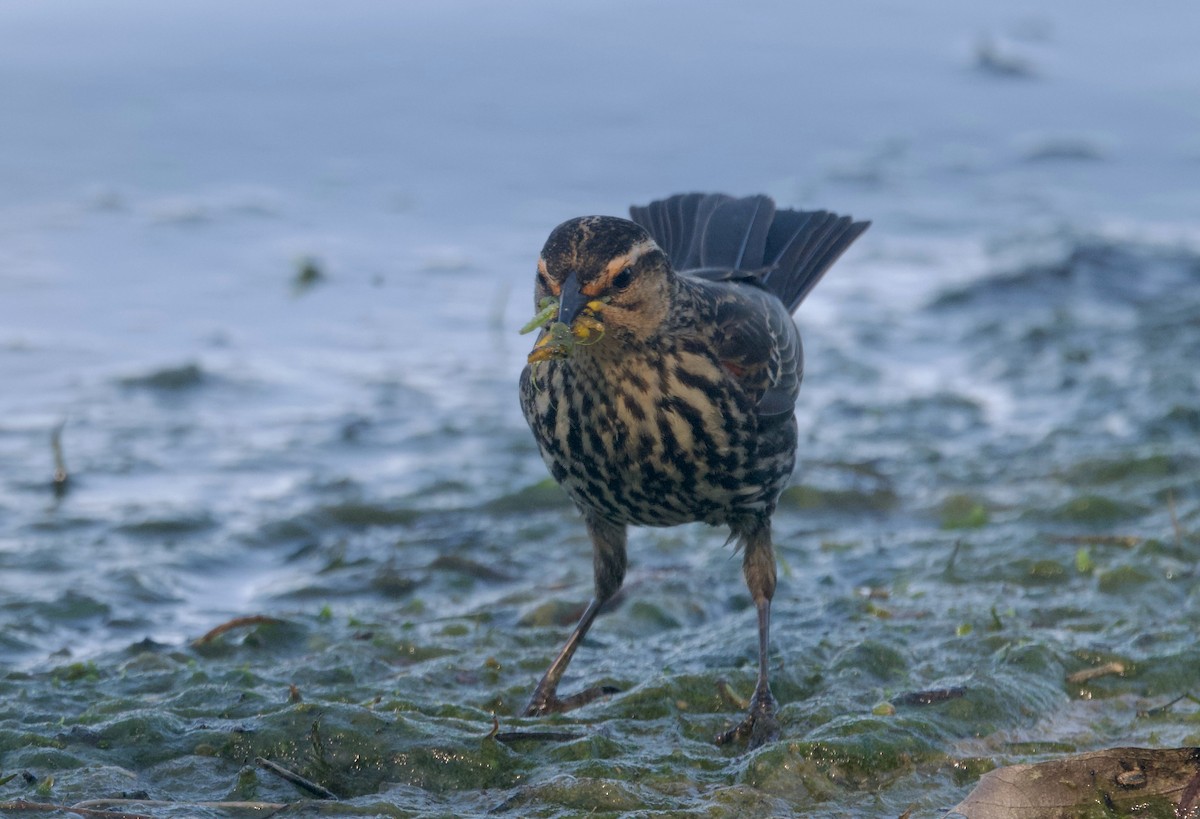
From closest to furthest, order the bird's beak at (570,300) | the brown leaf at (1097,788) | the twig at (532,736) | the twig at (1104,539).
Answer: the brown leaf at (1097,788) → the twig at (532,736) → the bird's beak at (570,300) → the twig at (1104,539)

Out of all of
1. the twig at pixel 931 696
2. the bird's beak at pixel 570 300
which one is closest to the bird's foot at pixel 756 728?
the twig at pixel 931 696

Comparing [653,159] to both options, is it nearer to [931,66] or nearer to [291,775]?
[931,66]

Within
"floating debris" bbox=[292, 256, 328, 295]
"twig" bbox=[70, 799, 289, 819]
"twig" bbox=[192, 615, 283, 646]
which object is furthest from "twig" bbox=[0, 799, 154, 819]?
"floating debris" bbox=[292, 256, 328, 295]

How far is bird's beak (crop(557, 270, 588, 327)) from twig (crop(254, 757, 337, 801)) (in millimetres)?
1400

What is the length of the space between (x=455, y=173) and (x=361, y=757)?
30.2 feet

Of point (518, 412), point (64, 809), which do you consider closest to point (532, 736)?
point (64, 809)

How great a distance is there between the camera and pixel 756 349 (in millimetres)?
5059

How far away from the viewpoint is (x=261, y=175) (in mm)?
12727

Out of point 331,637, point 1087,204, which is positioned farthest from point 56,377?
point 1087,204

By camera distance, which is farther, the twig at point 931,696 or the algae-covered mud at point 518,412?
the twig at point 931,696

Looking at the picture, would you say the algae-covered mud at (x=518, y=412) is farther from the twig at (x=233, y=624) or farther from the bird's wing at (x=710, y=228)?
the bird's wing at (x=710, y=228)

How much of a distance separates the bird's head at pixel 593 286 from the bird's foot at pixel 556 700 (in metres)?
1.11

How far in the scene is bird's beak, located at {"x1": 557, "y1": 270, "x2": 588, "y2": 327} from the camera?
14.5ft

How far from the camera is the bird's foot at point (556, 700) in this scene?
4.86m
